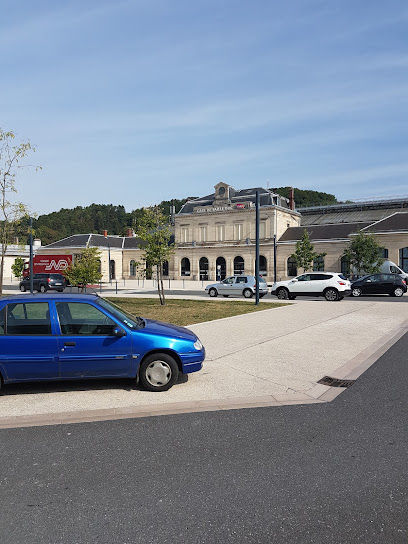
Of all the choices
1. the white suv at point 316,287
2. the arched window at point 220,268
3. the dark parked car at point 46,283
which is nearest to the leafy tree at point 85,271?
the dark parked car at point 46,283

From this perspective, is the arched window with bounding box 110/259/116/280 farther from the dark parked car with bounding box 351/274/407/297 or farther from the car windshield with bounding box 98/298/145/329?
the car windshield with bounding box 98/298/145/329

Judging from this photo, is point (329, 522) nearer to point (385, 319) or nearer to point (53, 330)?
point (53, 330)

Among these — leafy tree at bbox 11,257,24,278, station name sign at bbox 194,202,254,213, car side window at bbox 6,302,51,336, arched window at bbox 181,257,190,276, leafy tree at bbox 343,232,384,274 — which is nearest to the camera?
car side window at bbox 6,302,51,336

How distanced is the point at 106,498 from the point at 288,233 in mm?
60661

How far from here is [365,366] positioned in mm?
7875

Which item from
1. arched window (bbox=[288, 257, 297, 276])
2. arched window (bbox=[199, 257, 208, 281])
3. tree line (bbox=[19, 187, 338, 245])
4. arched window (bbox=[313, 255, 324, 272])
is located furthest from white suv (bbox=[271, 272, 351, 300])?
tree line (bbox=[19, 187, 338, 245])

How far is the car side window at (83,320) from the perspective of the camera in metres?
6.27

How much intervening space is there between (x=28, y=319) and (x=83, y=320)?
784 mm

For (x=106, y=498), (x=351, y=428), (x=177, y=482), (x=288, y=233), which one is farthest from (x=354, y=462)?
(x=288, y=233)

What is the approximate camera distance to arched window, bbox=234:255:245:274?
64000 millimetres

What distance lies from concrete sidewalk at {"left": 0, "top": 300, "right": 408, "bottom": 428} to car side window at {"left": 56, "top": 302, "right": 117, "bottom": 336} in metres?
0.92

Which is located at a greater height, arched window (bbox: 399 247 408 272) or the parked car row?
arched window (bbox: 399 247 408 272)

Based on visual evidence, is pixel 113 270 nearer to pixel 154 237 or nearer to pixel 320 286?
pixel 154 237

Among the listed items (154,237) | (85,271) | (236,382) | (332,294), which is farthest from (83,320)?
(85,271)
